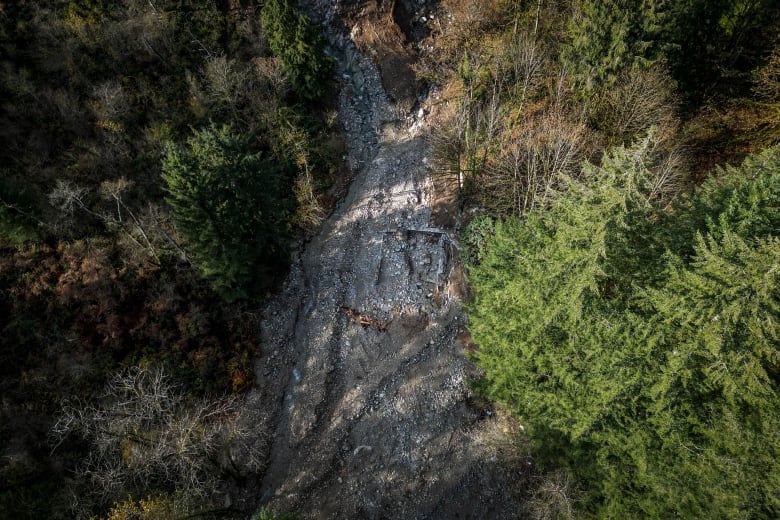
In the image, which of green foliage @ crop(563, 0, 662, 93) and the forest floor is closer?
the forest floor

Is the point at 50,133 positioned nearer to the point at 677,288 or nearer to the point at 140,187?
the point at 140,187

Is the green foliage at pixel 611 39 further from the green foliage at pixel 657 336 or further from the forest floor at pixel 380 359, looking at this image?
the forest floor at pixel 380 359

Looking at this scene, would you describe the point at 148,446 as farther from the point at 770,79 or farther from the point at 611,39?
the point at 770,79

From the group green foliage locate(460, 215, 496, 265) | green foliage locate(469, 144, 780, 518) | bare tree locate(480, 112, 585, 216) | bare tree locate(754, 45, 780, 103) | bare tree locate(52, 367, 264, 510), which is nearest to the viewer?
green foliage locate(469, 144, 780, 518)

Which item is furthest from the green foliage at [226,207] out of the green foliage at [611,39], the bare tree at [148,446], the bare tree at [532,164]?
the green foliage at [611,39]

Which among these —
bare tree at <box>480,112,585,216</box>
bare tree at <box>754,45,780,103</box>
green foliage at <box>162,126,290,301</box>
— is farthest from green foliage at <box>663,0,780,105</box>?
green foliage at <box>162,126,290,301</box>

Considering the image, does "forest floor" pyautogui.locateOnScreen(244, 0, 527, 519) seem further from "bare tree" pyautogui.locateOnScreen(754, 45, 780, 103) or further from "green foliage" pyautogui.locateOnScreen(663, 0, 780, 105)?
"bare tree" pyautogui.locateOnScreen(754, 45, 780, 103)

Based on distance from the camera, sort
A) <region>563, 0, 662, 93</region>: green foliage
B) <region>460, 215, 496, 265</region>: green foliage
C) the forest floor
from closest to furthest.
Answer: the forest floor < <region>563, 0, 662, 93</region>: green foliage < <region>460, 215, 496, 265</region>: green foliage
